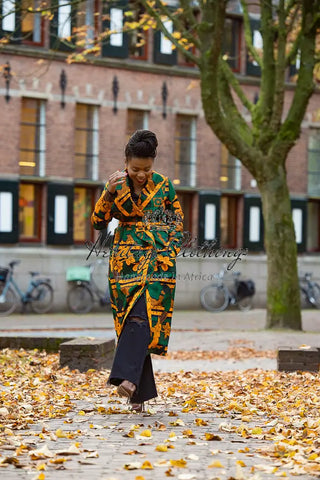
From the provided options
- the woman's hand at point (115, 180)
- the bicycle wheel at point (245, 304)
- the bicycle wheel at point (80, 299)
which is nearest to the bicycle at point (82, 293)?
the bicycle wheel at point (80, 299)

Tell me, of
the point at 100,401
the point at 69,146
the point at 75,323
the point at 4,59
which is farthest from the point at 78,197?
the point at 100,401

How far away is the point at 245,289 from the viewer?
27281 mm

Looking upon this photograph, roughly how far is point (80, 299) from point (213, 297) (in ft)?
12.1

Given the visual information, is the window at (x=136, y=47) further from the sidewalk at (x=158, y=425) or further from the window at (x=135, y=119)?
the sidewalk at (x=158, y=425)

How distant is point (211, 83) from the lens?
52.2ft

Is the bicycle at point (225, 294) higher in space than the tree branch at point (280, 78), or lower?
lower

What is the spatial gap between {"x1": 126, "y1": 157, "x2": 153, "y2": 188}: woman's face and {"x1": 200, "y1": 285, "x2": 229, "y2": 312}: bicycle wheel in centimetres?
2023

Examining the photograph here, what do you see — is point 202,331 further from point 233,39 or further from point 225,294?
point 233,39

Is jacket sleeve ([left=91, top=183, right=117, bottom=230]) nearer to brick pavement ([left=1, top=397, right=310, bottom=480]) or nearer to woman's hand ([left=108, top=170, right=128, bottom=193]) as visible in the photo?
woman's hand ([left=108, top=170, right=128, bottom=193])

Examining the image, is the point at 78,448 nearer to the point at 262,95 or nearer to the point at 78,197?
the point at 262,95

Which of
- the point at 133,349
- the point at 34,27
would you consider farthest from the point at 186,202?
the point at 133,349

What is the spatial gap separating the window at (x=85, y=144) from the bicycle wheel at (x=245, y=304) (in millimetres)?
4919

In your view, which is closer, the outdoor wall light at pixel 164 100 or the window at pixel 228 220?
the outdoor wall light at pixel 164 100

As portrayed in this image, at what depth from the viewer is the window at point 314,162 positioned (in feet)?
99.1
